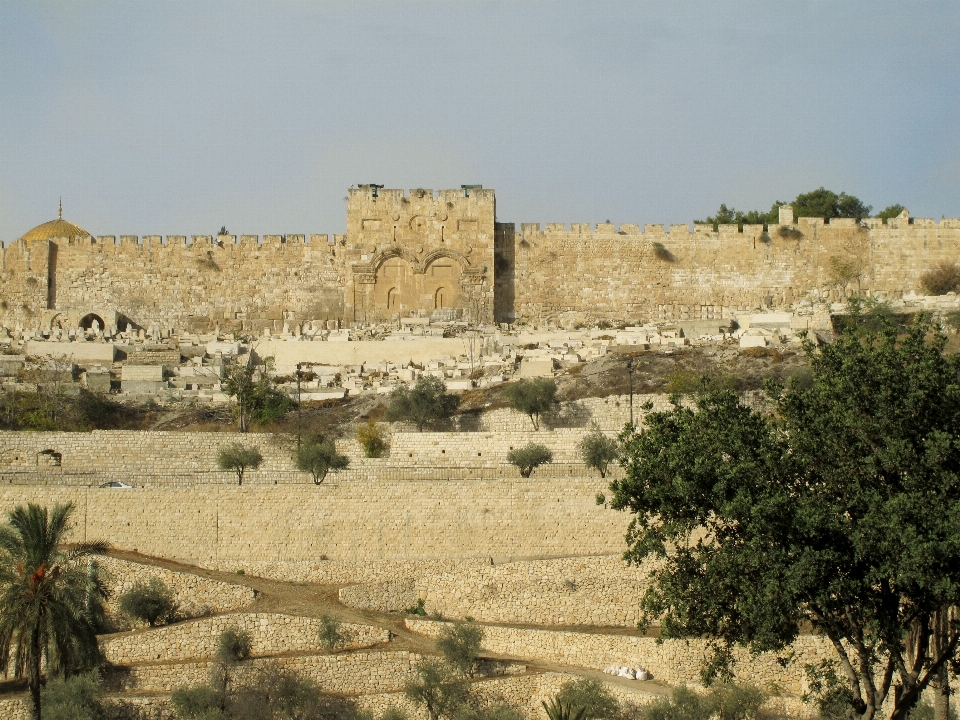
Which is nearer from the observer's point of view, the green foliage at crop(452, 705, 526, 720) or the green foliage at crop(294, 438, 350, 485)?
the green foliage at crop(452, 705, 526, 720)

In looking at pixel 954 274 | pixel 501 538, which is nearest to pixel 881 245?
pixel 954 274

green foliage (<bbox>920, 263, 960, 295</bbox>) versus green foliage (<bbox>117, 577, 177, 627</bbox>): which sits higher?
green foliage (<bbox>920, 263, 960, 295</bbox>)

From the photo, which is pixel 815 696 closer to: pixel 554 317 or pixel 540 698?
pixel 540 698

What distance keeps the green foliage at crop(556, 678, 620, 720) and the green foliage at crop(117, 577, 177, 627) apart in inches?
215

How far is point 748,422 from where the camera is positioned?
13930 millimetres

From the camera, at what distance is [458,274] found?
3641 cm

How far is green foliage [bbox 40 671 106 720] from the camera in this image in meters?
17.1

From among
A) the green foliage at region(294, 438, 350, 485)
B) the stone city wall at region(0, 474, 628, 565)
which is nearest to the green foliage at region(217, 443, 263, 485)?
the green foliage at region(294, 438, 350, 485)

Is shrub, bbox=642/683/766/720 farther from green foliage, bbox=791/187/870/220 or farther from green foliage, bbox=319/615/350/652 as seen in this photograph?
green foliage, bbox=791/187/870/220

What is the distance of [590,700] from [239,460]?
31.5ft

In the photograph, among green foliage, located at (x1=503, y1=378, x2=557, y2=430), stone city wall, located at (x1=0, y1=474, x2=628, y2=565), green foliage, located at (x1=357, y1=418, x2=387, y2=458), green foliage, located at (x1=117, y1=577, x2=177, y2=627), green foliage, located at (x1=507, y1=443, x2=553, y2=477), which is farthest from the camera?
green foliage, located at (x1=503, y1=378, x2=557, y2=430)

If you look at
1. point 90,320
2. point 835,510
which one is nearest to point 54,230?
point 90,320

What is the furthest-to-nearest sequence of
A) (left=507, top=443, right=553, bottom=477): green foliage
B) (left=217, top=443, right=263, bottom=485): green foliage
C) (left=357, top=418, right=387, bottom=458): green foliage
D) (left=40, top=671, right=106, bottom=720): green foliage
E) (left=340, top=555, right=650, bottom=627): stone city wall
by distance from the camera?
(left=357, top=418, right=387, bottom=458): green foliage, (left=217, top=443, right=263, bottom=485): green foliage, (left=507, top=443, right=553, bottom=477): green foliage, (left=340, top=555, right=650, bottom=627): stone city wall, (left=40, top=671, right=106, bottom=720): green foliage

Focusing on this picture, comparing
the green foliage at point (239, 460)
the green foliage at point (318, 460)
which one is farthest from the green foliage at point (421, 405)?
the green foliage at point (239, 460)
